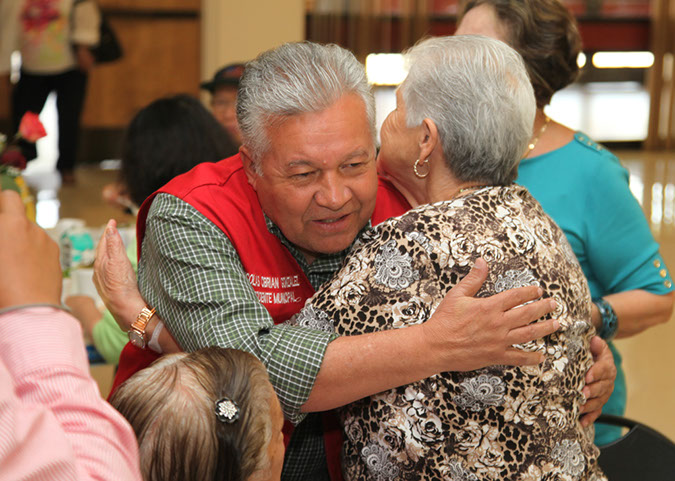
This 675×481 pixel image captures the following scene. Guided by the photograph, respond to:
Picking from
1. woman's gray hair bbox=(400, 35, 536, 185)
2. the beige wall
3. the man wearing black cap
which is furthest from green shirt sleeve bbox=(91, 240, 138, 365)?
the beige wall

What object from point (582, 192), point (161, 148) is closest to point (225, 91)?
point (161, 148)

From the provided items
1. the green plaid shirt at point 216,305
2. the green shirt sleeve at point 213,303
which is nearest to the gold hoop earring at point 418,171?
the green plaid shirt at point 216,305

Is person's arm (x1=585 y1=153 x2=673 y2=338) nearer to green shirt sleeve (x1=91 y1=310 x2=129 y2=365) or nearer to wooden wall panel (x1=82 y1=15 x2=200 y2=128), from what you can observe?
green shirt sleeve (x1=91 y1=310 x2=129 y2=365)

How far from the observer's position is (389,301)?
58.6 inches

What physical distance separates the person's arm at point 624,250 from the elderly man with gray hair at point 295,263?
491 mm

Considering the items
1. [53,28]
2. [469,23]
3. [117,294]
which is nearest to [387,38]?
[53,28]

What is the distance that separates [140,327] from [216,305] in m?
0.24

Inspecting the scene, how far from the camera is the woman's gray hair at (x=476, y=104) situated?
5.20 ft

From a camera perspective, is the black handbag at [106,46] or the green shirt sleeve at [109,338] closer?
the green shirt sleeve at [109,338]

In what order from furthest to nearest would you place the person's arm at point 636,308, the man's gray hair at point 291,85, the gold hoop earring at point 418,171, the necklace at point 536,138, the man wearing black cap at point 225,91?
the man wearing black cap at point 225,91
the necklace at point 536,138
the person's arm at point 636,308
the gold hoop earring at point 418,171
the man's gray hair at point 291,85

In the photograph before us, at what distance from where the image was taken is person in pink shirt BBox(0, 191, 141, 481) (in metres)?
0.94

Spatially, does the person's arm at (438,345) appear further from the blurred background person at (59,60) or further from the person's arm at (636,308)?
the blurred background person at (59,60)

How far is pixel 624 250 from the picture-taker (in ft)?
7.07

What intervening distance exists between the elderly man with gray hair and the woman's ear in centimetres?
10
